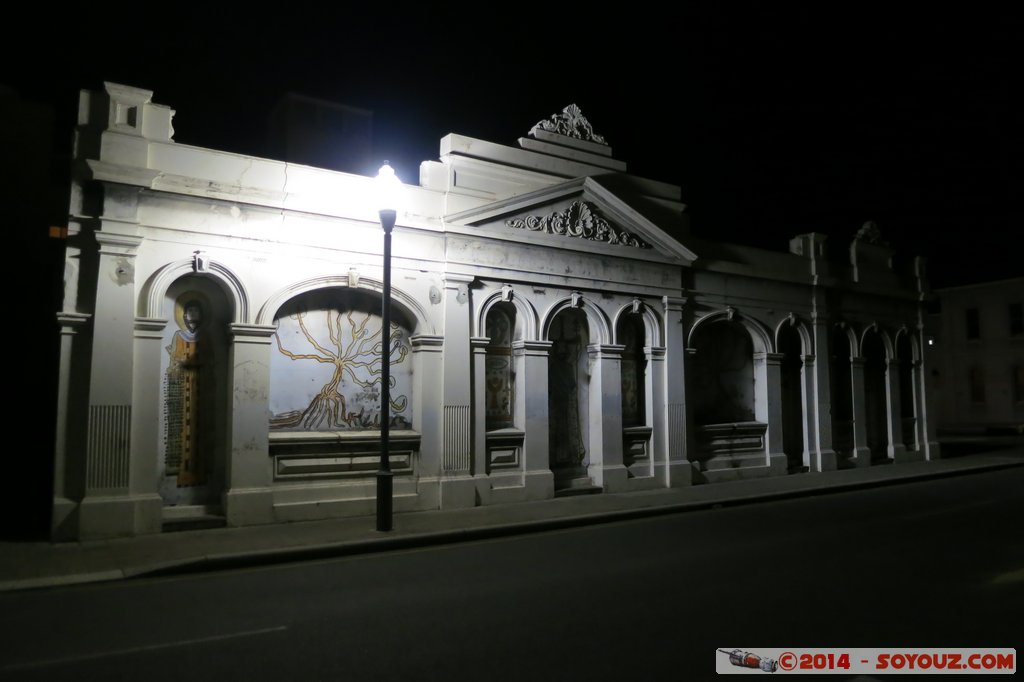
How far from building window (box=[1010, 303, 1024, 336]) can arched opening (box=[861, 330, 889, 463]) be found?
1070 inches

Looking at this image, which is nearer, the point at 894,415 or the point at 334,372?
the point at 334,372

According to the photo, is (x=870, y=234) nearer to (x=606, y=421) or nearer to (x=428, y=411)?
(x=606, y=421)

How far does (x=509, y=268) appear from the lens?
13.7 meters

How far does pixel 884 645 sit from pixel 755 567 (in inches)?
106

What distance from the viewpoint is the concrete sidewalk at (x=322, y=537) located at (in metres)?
8.04

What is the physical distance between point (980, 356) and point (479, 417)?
42509mm

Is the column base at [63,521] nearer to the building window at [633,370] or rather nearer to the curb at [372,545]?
the curb at [372,545]

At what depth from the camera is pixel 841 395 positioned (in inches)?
810

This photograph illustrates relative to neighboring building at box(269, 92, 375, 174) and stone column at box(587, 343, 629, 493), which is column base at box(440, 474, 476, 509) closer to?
stone column at box(587, 343, 629, 493)

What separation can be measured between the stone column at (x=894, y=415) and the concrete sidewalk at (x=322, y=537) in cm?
698

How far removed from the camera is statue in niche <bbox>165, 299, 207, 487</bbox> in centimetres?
1095

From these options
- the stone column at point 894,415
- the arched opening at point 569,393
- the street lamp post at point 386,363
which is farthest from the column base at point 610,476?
the stone column at point 894,415

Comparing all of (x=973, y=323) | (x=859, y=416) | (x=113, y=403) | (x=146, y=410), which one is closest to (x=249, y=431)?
(x=146, y=410)

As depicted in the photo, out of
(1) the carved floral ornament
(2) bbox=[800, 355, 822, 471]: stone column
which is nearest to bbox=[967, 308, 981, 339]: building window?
(2) bbox=[800, 355, 822, 471]: stone column
